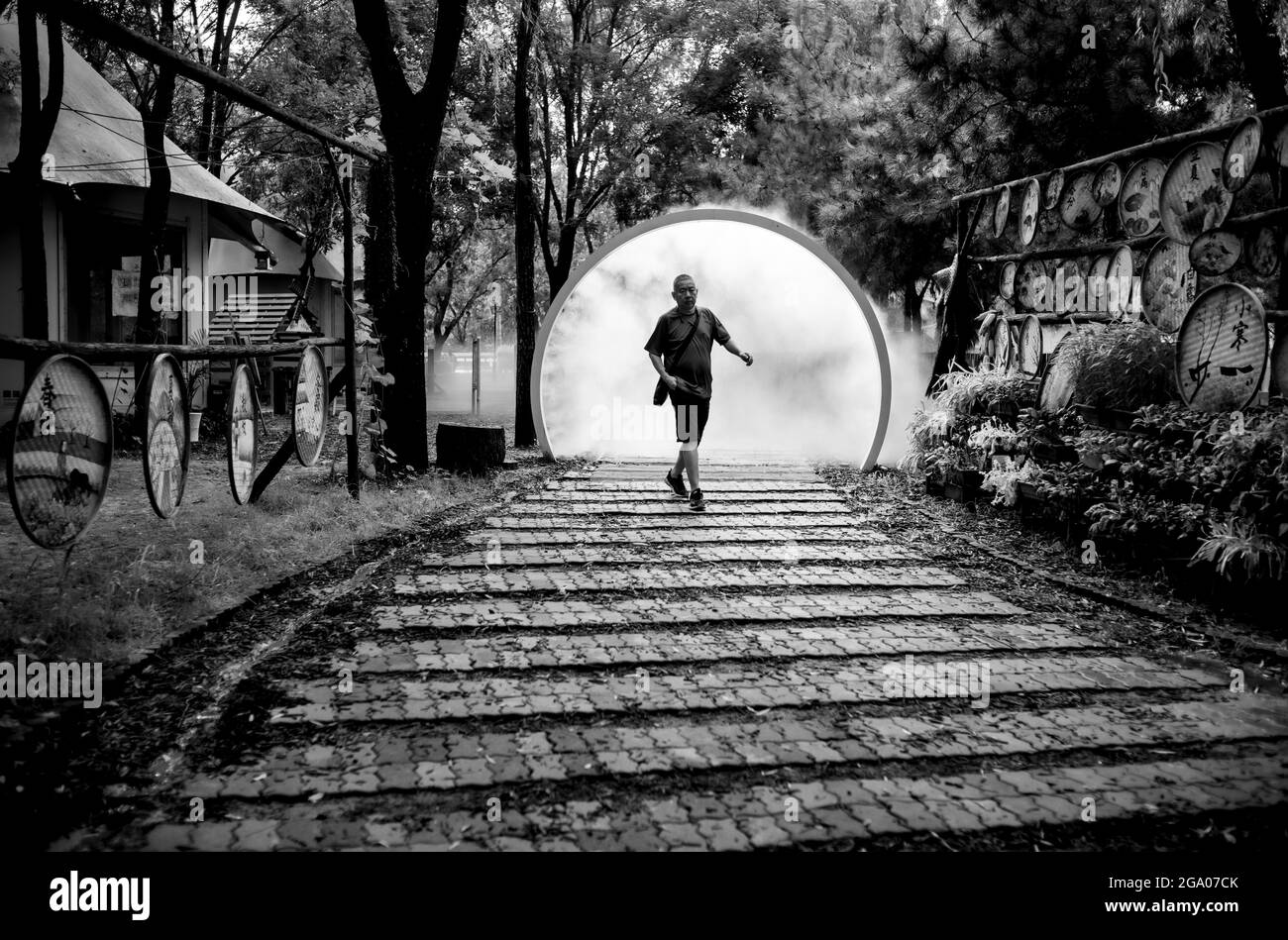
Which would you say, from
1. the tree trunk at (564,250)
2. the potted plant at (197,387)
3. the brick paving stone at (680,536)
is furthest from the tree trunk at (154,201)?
the tree trunk at (564,250)

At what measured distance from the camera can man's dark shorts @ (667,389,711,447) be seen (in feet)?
32.9

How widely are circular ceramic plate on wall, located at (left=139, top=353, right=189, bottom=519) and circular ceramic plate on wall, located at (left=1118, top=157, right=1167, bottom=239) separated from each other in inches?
334

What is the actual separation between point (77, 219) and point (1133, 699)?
49.3 feet

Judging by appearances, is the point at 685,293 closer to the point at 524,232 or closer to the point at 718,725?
the point at 718,725

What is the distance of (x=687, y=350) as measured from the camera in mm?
10016

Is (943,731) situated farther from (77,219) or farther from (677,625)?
(77,219)

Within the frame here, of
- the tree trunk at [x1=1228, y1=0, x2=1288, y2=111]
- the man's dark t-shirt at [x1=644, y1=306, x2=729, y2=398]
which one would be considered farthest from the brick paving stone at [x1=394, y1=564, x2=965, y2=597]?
the tree trunk at [x1=1228, y1=0, x2=1288, y2=111]

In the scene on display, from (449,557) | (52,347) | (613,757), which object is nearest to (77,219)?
(449,557)

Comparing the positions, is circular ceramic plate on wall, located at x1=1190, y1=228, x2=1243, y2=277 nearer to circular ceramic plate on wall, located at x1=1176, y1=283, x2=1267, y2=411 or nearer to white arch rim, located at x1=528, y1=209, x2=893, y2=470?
circular ceramic plate on wall, located at x1=1176, y1=283, x2=1267, y2=411

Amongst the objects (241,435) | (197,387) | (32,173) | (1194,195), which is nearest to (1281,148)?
(1194,195)

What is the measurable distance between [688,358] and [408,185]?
12.0ft

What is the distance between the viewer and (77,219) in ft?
47.4

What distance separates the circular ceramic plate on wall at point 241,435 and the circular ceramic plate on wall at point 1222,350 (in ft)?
23.1

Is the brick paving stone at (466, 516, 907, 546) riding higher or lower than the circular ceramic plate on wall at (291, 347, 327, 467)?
lower
